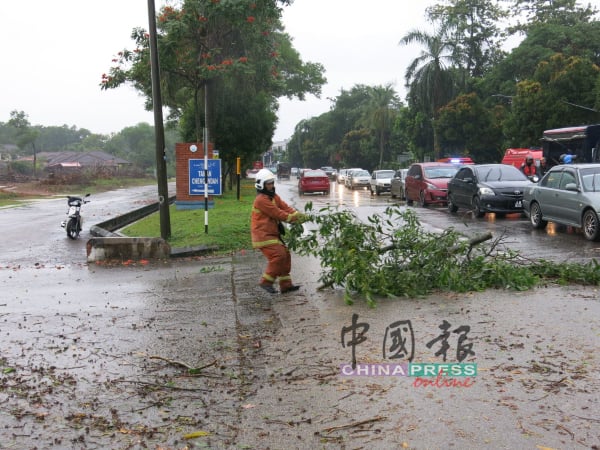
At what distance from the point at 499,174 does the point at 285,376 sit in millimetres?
14404

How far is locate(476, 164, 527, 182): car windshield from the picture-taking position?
18091mm

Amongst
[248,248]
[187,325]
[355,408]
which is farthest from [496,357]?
[248,248]

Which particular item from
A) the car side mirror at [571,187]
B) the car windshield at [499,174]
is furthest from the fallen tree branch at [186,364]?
the car windshield at [499,174]

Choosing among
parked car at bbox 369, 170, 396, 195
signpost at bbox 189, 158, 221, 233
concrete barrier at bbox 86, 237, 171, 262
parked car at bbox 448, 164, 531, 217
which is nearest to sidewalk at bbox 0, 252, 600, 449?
concrete barrier at bbox 86, 237, 171, 262

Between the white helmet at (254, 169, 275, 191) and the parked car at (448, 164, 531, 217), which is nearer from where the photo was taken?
the white helmet at (254, 169, 275, 191)

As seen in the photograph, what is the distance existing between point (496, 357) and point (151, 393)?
2.85m

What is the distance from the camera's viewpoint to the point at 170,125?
53656mm

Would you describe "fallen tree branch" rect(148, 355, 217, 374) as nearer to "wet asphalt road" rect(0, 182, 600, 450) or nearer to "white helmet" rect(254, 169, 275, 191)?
"wet asphalt road" rect(0, 182, 600, 450)

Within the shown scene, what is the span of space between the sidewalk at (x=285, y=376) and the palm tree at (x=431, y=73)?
43.4m

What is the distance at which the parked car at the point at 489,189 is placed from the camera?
17.2 meters

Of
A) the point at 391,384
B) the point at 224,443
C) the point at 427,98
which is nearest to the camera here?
the point at 224,443

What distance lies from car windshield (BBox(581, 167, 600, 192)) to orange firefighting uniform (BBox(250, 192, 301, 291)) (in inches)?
297

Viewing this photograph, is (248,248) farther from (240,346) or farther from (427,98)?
(427,98)

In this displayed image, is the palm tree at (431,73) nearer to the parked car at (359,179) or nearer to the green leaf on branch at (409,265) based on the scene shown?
the parked car at (359,179)
